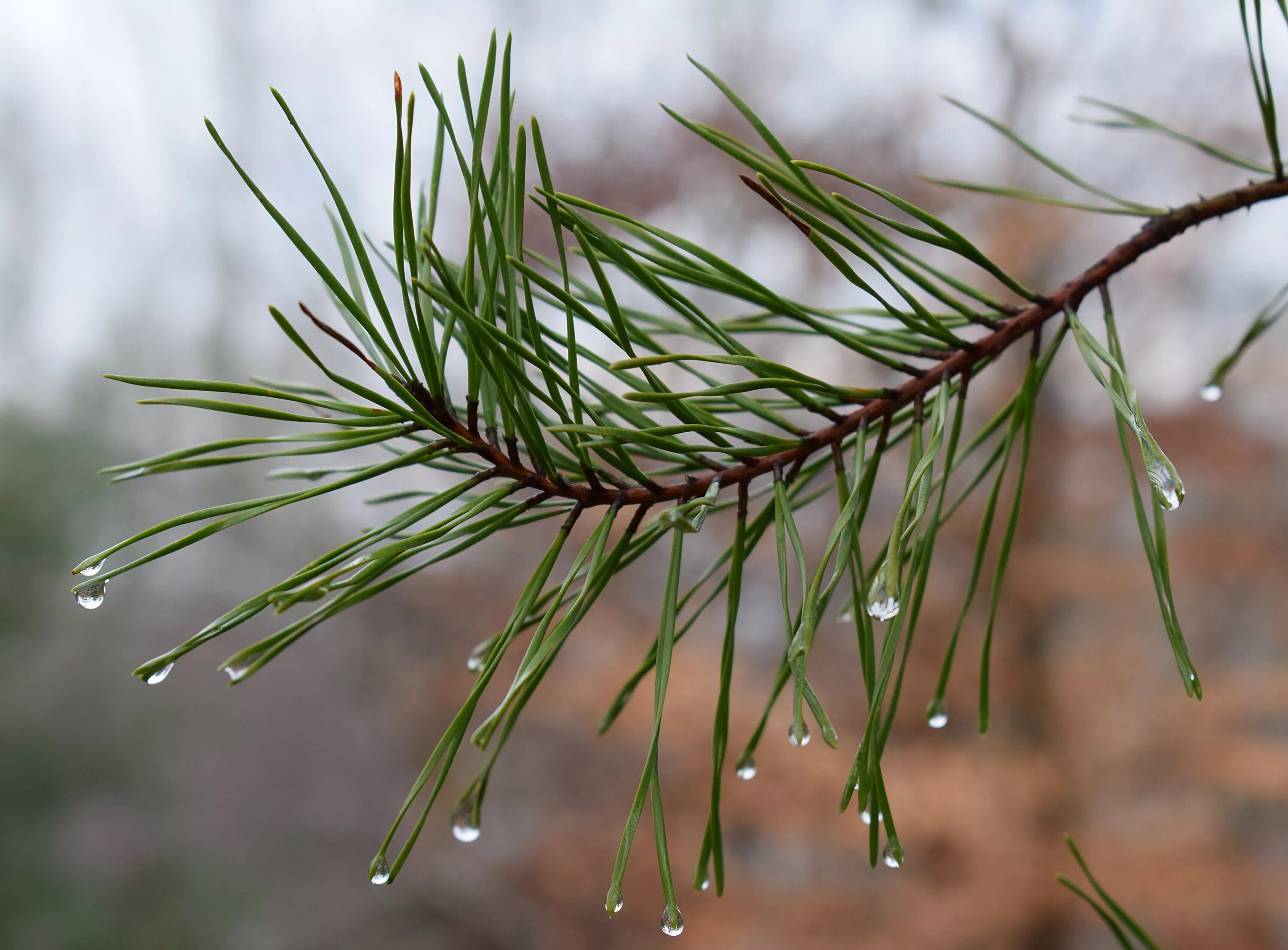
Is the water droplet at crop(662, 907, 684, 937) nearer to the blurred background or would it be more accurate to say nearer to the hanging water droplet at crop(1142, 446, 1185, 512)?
the hanging water droplet at crop(1142, 446, 1185, 512)

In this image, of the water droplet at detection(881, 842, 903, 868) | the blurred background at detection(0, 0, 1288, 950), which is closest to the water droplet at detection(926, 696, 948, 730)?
the water droplet at detection(881, 842, 903, 868)

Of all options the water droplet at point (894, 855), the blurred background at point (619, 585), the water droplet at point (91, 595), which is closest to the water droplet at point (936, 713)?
the water droplet at point (894, 855)

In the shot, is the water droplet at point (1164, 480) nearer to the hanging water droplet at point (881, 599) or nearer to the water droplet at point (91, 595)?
the hanging water droplet at point (881, 599)

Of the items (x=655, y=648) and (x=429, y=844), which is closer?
(x=655, y=648)

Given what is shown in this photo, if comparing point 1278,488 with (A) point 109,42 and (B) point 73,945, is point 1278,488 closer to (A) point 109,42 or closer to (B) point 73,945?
(B) point 73,945

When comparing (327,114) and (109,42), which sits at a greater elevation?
(109,42)

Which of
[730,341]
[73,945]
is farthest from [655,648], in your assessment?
[73,945]

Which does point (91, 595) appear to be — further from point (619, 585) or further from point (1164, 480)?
point (619, 585)

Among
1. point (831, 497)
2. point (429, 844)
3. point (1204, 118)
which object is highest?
point (1204, 118)
